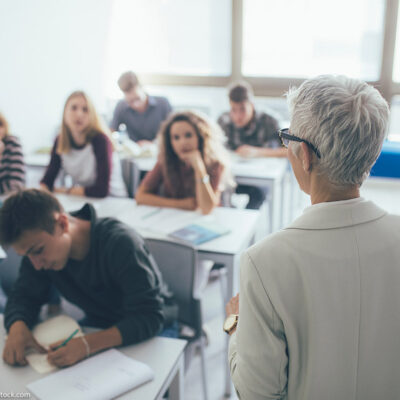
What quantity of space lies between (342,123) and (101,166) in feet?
7.62

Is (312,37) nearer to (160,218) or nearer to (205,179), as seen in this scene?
(205,179)

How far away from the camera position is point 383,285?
0.79 m

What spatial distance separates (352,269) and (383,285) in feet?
0.21

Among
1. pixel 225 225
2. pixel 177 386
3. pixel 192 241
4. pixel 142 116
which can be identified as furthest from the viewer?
pixel 142 116

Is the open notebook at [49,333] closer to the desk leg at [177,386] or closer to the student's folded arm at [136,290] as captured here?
the student's folded arm at [136,290]

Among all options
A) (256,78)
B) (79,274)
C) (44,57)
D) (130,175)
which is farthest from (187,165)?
(256,78)

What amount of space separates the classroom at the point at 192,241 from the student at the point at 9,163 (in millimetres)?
12

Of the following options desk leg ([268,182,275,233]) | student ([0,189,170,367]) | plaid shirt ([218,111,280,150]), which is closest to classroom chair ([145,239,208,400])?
student ([0,189,170,367])

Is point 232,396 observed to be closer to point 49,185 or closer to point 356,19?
point 49,185

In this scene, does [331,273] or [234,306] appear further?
[234,306]

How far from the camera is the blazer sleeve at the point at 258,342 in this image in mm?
802

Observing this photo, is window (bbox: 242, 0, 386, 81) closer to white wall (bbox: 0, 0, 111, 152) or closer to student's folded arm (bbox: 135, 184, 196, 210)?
white wall (bbox: 0, 0, 111, 152)

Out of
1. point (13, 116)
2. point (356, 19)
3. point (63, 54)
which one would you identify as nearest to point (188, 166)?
point (13, 116)

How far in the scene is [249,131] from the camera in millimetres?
3846
